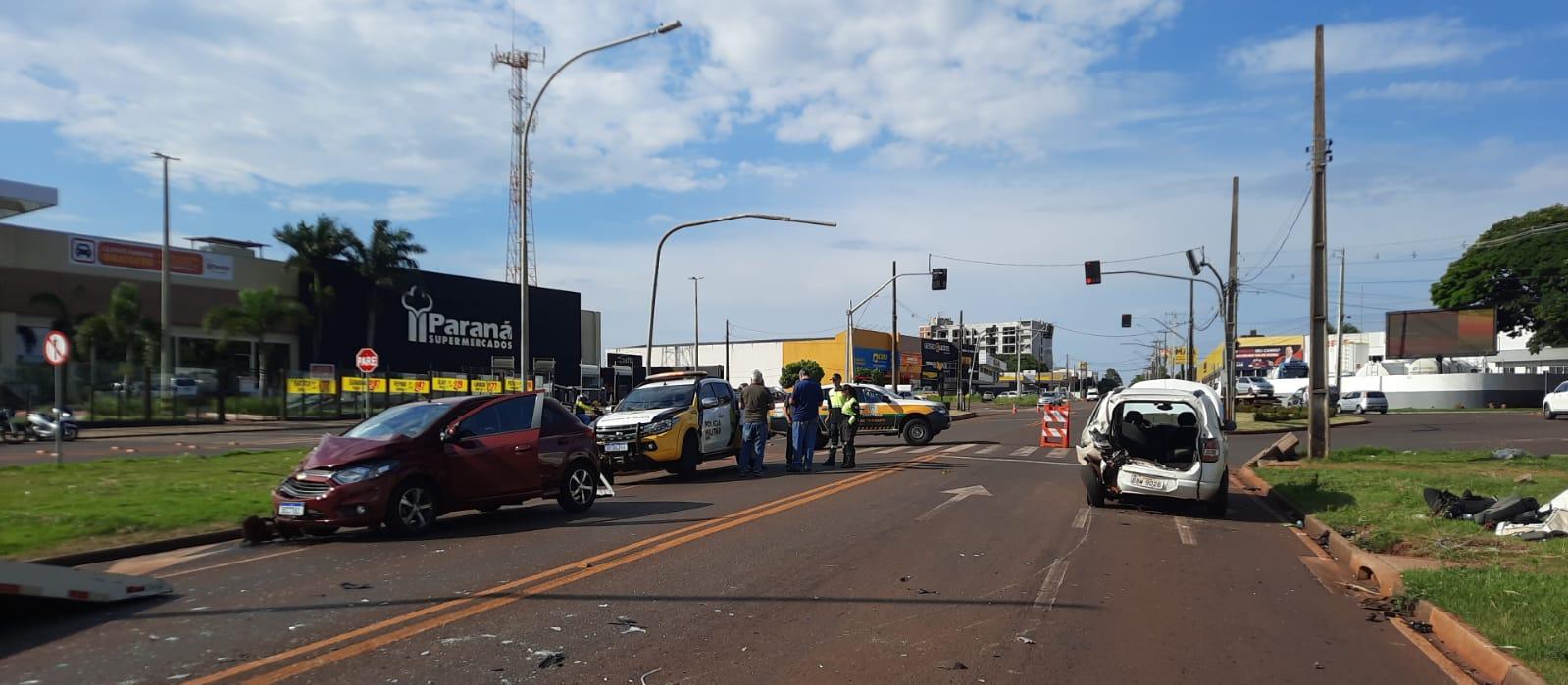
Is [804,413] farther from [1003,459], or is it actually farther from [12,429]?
[12,429]

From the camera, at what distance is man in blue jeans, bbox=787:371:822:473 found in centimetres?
1827

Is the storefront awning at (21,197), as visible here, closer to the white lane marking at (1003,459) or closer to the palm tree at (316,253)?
the white lane marking at (1003,459)

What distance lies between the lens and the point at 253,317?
49469mm

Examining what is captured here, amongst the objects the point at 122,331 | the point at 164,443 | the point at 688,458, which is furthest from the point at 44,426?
the point at 688,458

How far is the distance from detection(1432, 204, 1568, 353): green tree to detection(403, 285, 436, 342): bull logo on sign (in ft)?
217

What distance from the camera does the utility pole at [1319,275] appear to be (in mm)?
21078

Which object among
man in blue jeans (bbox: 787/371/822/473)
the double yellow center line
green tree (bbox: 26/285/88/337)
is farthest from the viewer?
green tree (bbox: 26/285/88/337)

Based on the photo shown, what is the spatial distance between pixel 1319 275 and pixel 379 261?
161ft

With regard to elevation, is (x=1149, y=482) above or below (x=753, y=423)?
below

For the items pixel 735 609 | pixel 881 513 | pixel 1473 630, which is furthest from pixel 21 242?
pixel 1473 630

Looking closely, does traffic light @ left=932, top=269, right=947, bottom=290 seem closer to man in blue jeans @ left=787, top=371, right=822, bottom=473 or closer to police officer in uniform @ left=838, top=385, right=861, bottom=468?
police officer in uniform @ left=838, top=385, right=861, bottom=468

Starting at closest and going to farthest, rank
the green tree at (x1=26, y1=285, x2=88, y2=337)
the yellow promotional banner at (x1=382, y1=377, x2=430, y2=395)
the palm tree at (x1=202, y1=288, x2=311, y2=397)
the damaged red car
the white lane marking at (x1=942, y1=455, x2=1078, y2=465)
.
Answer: the damaged red car < the white lane marking at (x1=942, y1=455, x2=1078, y2=465) < the green tree at (x1=26, y1=285, x2=88, y2=337) < the yellow promotional banner at (x1=382, y1=377, x2=430, y2=395) < the palm tree at (x1=202, y1=288, x2=311, y2=397)

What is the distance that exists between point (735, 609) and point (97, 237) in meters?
49.5

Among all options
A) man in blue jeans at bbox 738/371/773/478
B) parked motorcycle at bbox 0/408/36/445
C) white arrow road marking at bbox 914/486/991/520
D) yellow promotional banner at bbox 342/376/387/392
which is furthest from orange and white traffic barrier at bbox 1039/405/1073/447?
yellow promotional banner at bbox 342/376/387/392
